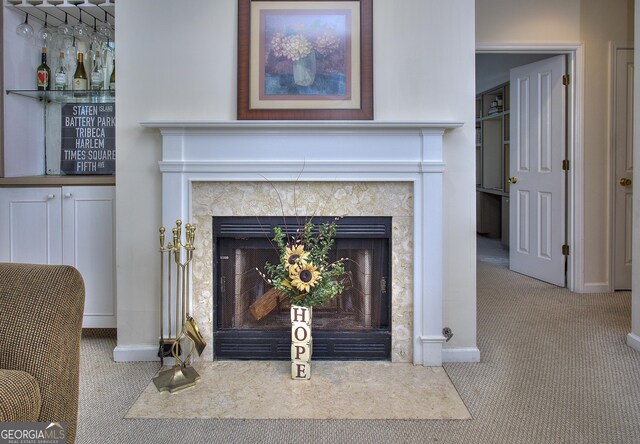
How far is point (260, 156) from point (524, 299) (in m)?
2.51

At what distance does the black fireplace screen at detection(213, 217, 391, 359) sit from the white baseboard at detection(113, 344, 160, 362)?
0.32 meters

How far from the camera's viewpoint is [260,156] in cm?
283

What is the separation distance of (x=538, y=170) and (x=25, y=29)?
13.2 feet

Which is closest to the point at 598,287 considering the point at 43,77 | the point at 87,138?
the point at 87,138

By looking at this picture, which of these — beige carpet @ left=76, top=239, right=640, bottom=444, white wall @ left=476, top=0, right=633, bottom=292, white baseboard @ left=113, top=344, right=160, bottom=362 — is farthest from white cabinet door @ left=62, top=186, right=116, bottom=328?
white wall @ left=476, top=0, right=633, bottom=292

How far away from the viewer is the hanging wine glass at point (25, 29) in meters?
3.42

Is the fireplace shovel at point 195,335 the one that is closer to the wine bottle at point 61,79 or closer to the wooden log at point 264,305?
the wooden log at point 264,305

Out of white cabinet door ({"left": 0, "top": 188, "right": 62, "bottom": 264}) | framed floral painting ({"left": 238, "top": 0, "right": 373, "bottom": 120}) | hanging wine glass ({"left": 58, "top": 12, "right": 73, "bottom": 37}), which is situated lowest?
white cabinet door ({"left": 0, "top": 188, "right": 62, "bottom": 264})

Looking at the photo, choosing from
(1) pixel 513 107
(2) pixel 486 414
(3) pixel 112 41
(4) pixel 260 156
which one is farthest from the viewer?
(1) pixel 513 107

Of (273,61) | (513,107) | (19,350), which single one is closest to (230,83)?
(273,61)

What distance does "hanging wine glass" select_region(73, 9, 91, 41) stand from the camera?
3.55 m

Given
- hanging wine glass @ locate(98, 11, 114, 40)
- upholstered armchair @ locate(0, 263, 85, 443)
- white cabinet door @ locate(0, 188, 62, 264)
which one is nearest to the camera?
upholstered armchair @ locate(0, 263, 85, 443)

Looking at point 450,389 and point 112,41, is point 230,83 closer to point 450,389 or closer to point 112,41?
point 112,41

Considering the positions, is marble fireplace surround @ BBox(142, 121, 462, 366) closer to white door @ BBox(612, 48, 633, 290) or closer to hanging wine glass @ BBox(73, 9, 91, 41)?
hanging wine glass @ BBox(73, 9, 91, 41)
